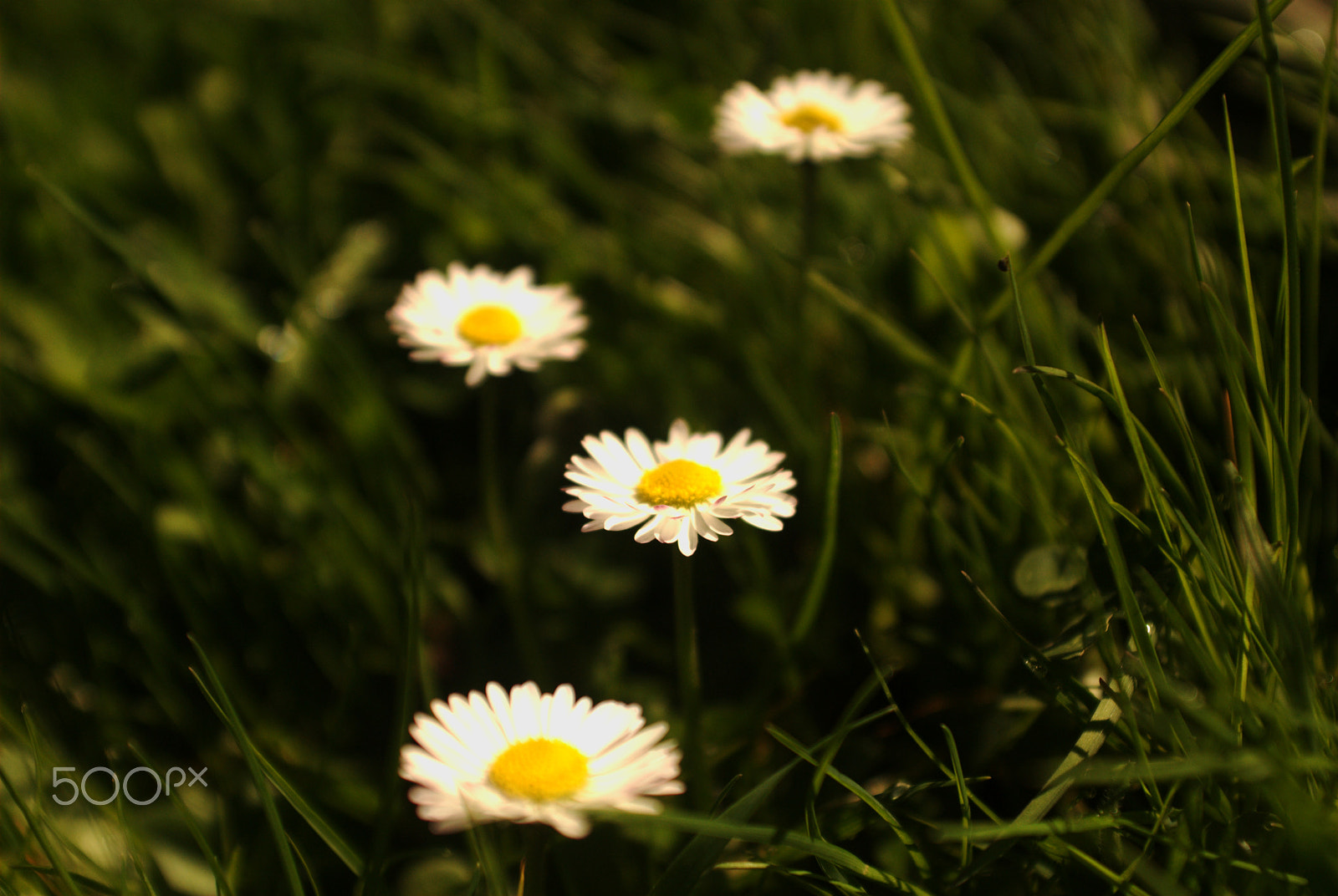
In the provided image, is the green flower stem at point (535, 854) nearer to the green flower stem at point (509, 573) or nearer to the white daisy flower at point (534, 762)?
the white daisy flower at point (534, 762)

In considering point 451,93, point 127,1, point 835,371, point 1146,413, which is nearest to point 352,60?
point 451,93

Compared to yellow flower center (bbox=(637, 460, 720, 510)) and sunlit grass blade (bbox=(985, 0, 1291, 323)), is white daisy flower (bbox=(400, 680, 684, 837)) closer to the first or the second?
yellow flower center (bbox=(637, 460, 720, 510))

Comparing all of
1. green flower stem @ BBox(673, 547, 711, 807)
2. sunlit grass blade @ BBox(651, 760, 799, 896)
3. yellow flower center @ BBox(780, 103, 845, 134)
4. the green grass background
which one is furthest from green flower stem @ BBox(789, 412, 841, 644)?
yellow flower center @ BBox(780, 103, 845, 134)

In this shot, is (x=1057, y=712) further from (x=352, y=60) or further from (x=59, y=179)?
(x=59, y=179)

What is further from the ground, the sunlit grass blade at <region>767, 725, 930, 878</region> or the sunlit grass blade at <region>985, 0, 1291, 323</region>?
the sunlit grass blade at <region>985, 0, 1291, 323</region>

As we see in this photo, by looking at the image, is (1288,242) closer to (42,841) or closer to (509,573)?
(509,573)
